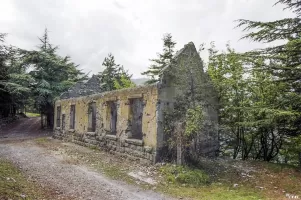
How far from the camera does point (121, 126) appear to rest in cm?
1077

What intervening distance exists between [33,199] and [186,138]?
4.98 metres

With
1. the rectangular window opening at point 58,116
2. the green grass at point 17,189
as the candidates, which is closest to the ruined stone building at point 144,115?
the rectangular window opening at point 58,116

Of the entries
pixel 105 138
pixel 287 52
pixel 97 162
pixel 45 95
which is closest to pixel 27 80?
pixel 45 95

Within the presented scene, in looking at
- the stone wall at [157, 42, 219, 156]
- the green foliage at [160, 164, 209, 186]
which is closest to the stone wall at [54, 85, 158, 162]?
the stone wall at [157, 42, 219, 156]

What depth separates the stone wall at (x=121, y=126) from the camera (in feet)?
30.1

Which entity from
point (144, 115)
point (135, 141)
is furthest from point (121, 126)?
point (144, 115)

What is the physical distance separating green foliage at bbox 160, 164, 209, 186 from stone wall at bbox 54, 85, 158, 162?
115 centimetres

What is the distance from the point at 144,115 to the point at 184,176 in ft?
10.3

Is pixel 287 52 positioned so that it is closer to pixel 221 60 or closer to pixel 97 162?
pixel 221 60

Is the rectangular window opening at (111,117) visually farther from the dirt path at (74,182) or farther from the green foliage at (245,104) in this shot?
the green foliage at (245,104)

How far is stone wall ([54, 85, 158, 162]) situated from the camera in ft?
30.1

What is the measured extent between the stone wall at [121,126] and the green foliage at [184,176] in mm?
1150

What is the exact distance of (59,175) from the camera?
7.56 metres

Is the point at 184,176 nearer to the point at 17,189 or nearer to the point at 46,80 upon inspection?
the point at 17,189
